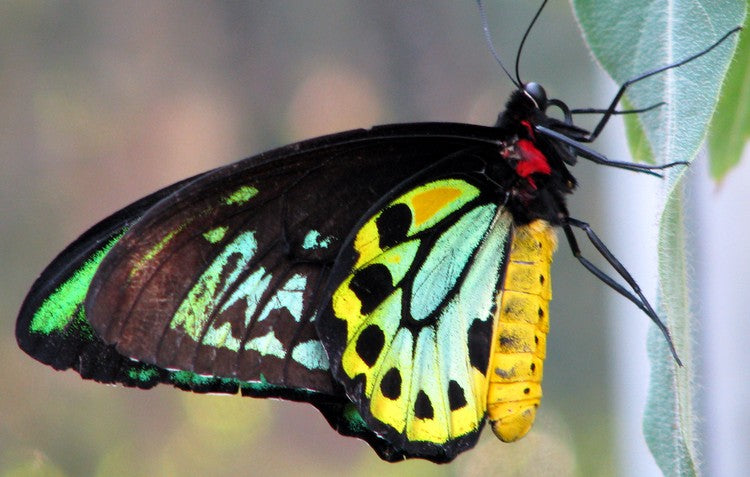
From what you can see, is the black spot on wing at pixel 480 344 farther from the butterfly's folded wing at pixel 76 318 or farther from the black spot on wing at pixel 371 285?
the butterfly's folded wing at pixel 76 318

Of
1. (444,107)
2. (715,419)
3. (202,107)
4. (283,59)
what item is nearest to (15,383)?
(202,107)

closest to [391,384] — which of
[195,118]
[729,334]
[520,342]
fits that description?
[520,342]

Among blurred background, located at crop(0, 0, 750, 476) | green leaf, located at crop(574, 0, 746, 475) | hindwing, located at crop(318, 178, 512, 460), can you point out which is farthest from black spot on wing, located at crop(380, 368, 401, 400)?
blurred background, located at crop(0, 0, 750, 476)

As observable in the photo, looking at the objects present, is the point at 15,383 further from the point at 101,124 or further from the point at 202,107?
the point at 202,107

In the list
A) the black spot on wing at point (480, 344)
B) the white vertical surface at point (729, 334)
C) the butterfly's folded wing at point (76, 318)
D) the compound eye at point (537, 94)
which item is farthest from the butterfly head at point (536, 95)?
the white vertical surface at point (729, 334)

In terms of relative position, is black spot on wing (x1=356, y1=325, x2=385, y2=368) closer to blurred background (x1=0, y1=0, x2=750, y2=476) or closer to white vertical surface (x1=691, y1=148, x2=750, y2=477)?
white vertical surface (x1=691, y1=148, x2=750, y2=477)

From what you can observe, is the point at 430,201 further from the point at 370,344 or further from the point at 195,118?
the point at 195,118
